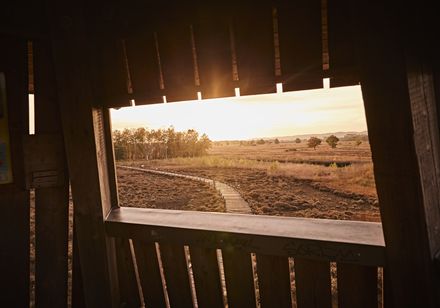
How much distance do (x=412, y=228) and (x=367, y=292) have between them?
21.8 inches

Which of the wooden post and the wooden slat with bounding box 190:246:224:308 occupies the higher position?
the wooden post

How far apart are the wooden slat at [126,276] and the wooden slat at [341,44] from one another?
79.4 inches

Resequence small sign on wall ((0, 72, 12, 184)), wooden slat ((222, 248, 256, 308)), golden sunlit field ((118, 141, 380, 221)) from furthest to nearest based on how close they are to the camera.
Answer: golden sunlit field ((118, 141, 380, 221)) < small sign on wall ((0, 72, 12, 184)) < wooden slat ((222, 248, 256, 308))

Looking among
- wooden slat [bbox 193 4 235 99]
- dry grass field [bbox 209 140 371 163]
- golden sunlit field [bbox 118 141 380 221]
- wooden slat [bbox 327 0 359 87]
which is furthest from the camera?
dry grass field [bbox 209 140 371 163]

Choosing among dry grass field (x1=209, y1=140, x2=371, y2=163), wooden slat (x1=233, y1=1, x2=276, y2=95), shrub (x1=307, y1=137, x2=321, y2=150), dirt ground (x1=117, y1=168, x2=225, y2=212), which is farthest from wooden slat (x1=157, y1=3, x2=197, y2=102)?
shrub (x1=307, y1=137, x2=321, y2=150)

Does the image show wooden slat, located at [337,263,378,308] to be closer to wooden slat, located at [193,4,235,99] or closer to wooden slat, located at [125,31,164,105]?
wooden slat, located at [193,4,235,99]

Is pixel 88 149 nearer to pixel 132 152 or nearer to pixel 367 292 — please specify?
pixel 367 292

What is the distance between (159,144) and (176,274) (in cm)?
4778

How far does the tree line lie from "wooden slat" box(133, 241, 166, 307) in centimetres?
4284

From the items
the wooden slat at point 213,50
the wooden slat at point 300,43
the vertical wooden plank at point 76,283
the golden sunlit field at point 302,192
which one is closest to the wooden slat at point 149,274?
the vertical wooden plank at point 76,283

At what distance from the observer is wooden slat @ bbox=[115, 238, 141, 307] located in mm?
2426

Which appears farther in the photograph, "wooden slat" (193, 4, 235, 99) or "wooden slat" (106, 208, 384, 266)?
"wooden slat" (193, 4, 235, 99)

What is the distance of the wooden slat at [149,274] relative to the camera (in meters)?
2.34

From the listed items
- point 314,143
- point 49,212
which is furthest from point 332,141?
point 49,212
